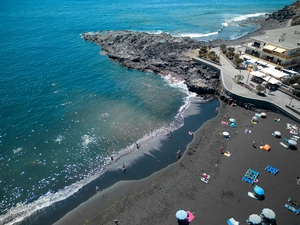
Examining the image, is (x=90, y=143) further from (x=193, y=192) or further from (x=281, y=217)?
(x=281, y=217)

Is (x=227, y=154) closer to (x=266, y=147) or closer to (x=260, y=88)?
(x=266, y=147)

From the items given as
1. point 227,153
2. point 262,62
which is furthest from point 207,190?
point 262,62

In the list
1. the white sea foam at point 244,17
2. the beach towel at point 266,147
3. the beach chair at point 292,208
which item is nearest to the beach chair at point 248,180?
the beach chair at point 292,208

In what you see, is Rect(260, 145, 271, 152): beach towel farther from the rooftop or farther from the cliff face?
the rooftop

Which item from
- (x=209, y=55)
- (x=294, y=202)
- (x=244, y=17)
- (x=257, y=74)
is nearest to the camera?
(x=294, y=202)

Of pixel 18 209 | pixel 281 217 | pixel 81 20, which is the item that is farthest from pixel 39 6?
pixel 281 217

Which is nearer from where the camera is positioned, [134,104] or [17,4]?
[134,104]
